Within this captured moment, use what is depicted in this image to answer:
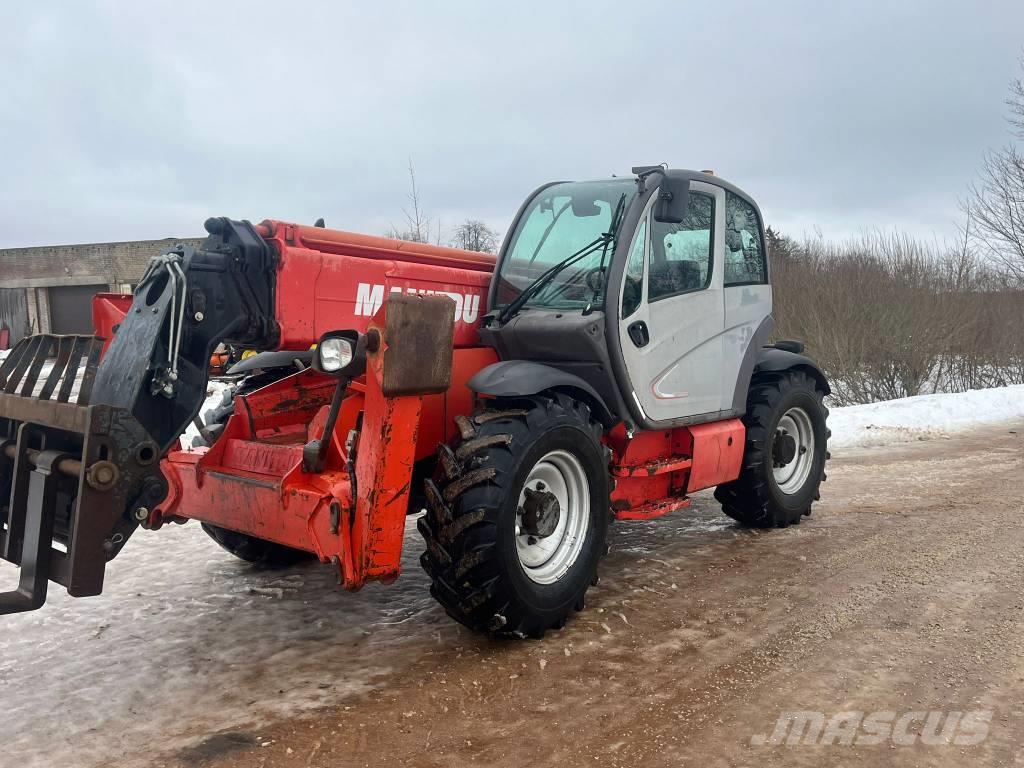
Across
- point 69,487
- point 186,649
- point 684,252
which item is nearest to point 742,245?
point 684,252

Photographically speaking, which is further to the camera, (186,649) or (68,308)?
(68,308)

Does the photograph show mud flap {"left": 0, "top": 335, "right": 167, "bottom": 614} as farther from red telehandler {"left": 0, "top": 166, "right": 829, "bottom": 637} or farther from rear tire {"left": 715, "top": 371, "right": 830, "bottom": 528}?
rear tire {"left": 715, "top": 371, "right": 830, "bottom": 528}

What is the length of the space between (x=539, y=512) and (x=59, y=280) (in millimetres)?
34047

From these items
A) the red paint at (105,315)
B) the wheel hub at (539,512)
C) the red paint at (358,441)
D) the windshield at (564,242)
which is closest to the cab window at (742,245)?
the windshield at (564,242)

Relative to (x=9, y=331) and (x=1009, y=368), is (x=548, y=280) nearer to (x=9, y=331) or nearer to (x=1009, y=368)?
(x=1009, y=368)

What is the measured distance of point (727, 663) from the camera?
153 inches

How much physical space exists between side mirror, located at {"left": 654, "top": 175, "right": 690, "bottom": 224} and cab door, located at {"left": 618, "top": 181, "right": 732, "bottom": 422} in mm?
243

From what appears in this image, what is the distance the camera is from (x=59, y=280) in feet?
108

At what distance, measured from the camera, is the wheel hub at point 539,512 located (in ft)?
13.9

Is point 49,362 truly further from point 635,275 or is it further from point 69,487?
point 635,275

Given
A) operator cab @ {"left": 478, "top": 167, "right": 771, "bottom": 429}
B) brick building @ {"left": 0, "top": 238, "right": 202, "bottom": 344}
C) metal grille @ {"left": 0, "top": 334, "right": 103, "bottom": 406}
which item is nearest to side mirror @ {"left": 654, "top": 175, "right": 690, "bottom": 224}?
operator cab @ {"left": 478, "top": 167, "right": 771, "bottom": 429}

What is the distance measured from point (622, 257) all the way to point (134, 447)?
2747 millimetres

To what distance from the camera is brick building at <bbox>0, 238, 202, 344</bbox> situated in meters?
32.3

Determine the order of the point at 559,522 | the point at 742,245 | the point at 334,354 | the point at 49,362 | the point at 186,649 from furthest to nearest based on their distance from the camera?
the point at 742,245 → the point at 559,522 → the point at 186,649 → the point at 49,362 → the point at 334,354
